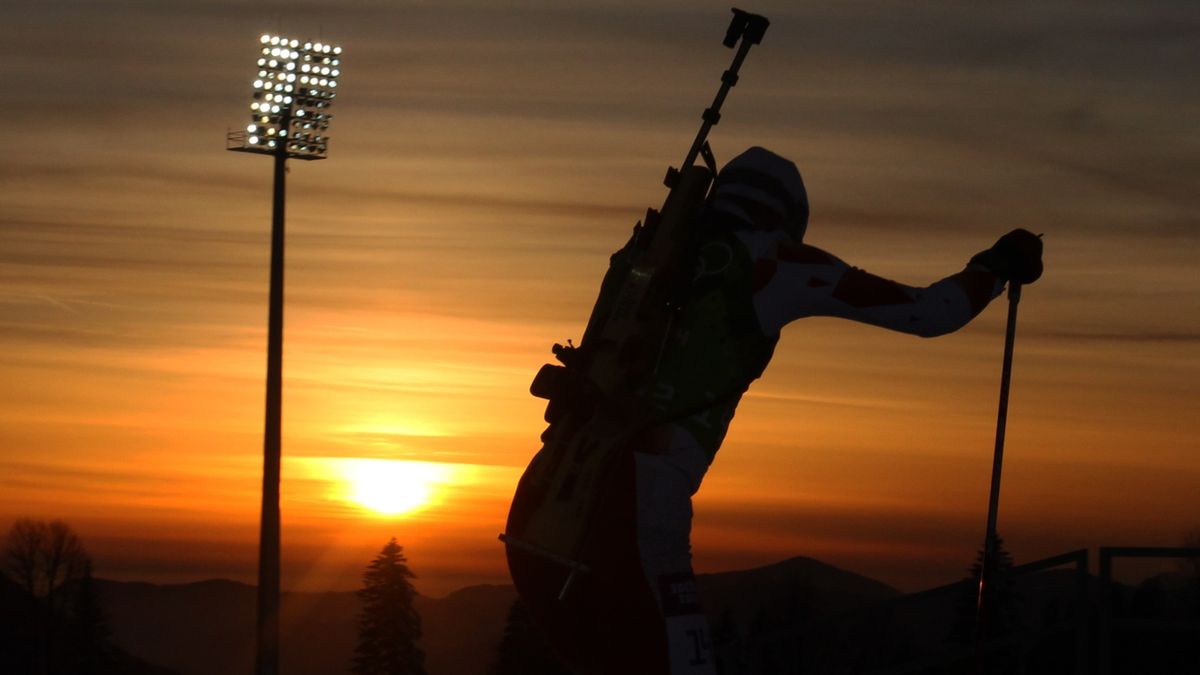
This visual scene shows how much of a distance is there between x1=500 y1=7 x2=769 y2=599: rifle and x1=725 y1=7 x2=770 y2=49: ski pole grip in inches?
31.7

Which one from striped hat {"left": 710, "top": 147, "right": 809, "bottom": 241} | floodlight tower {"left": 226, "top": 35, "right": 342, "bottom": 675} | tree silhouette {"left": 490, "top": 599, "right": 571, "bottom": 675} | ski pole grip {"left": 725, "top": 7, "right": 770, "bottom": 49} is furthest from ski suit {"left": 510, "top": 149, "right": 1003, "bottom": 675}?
tree silhouette {"left": 490, "top": 599, "right": 571, "bottom": 675}

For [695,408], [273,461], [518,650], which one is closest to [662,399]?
[695,408]

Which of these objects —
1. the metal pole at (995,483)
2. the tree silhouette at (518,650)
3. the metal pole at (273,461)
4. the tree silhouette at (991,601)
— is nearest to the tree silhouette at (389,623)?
the tree silhouette at (518,650)

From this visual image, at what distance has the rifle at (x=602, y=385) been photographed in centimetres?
791

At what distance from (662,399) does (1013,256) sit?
151cm

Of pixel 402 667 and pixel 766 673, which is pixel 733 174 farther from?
pixel 402 667

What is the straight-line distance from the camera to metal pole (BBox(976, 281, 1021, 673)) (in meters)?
8.80

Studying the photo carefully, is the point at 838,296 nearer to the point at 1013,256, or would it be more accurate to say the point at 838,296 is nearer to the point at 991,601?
the point at 1013,256

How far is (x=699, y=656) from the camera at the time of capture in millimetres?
7883

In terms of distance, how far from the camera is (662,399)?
796 centimetres

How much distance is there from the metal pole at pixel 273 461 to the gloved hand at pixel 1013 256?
24.7 meters

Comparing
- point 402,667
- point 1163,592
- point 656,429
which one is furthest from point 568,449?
point 402,667

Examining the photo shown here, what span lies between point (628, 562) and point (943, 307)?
1524 mm

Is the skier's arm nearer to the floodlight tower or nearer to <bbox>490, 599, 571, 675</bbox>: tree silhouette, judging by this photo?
the floodlight tower
